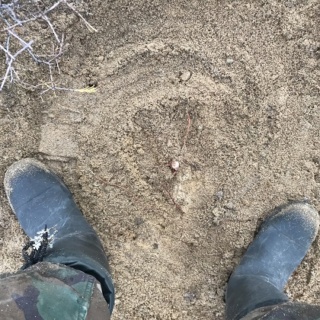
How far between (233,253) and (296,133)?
0.54 metres

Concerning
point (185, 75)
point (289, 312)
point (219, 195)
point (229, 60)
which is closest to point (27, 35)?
point (185, 75)

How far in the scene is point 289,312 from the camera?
4.62 feet

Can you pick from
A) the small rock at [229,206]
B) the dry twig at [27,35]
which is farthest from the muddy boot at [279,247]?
the dry twig at [27,35]

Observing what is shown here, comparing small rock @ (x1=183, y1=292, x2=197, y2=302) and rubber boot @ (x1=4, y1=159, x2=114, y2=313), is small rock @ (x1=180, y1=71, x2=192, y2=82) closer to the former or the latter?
rubber boot @ (x1=4, y1=159, x2=114, y2=313)

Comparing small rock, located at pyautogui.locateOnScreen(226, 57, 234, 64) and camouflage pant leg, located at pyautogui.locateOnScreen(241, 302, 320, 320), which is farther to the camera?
small rock, located at pyautogui.locateOnScreen(226, 57, 234, 64)

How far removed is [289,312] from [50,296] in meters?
0.70

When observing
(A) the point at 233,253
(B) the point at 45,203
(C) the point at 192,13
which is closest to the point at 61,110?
(B) the point at 45,203

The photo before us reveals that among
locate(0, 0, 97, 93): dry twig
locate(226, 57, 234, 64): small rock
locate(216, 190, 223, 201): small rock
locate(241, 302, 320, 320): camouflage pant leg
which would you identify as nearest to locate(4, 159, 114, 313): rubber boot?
locate(0, 0, 97, 93): dry twig

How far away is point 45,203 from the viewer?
190 centimetres

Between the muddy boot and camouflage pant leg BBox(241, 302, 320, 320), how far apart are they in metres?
0.31

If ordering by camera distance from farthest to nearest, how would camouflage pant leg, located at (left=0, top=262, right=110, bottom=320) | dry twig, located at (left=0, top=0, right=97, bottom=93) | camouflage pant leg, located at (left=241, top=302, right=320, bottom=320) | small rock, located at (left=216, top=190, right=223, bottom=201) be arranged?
small rock, located at (left=216, top=190, right=223, bottom=201) → dry twig, located at (left=0, top=0, right=97, bottom=93) → camouflage pant leg, located at (left=241, top=302, right=320, bottom=320) → camouflage pant leg, located at (left=0, top=262, right=110, bottom=320)

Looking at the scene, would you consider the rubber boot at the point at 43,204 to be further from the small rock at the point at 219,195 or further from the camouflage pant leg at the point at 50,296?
the small rock at the point at 219,195

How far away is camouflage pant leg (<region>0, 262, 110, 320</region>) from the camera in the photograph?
4.13ft

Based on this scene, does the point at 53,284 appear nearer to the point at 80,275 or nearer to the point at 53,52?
the point at 80,275
